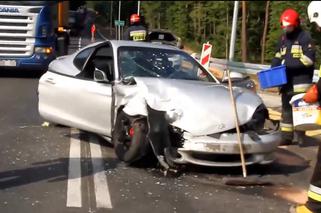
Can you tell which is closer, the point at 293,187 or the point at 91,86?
the point at 293,187

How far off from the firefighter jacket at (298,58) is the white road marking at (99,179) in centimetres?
284

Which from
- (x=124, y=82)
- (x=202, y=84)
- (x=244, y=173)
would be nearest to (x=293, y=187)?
(x=244, y=173)

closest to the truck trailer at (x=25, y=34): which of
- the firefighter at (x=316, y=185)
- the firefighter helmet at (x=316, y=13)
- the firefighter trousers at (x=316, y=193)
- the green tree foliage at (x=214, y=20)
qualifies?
the green tree foliage at (x=214, y=20)

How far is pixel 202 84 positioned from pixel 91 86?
1.44 meters

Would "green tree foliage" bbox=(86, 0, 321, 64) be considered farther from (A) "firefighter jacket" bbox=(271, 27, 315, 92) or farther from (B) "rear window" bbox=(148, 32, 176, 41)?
(A) "firefighter jacket" bbox=(271, 27, 315, 92)

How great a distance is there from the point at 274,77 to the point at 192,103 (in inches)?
83.9

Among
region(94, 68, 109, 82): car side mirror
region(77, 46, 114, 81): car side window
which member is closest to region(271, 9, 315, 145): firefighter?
region(77, 46, 114, 81): car side window

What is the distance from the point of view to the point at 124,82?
761 cm

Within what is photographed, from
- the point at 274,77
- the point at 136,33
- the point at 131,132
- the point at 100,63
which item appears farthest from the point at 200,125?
the point at 136,33

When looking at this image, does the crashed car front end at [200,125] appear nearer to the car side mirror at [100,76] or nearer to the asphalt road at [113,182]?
the asphalt road at [113,182]

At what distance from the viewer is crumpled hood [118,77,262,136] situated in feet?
22.1

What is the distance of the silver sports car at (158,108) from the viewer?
6.76 m

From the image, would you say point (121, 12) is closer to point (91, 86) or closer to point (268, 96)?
point (268, 96)

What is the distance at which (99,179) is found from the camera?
651cm
